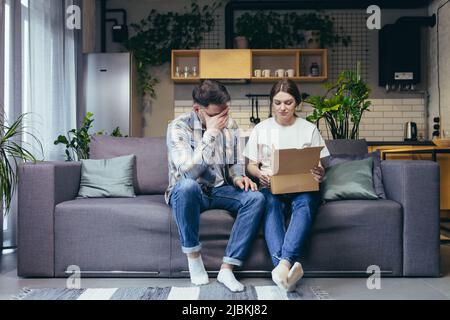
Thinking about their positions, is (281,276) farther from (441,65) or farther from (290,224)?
(441,65)

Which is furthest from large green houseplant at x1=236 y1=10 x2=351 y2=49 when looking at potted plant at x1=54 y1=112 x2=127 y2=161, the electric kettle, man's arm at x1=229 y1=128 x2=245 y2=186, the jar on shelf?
man's arm at x1=229 y1=128 x2=245 y2=186

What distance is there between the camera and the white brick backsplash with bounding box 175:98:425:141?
6.11 metres

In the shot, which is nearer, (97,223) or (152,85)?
(97,223)

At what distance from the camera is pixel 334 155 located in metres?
3.20

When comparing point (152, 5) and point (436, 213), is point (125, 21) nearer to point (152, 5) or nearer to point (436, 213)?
point (152, 5)

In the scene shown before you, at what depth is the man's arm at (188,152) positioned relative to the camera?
263 centimetres

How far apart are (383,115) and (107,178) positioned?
161 inches

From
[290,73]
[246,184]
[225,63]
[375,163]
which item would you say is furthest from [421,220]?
[225,63]

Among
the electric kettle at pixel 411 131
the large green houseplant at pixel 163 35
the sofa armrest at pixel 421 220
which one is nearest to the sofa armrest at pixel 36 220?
the sofa armrest at pixel 421 220

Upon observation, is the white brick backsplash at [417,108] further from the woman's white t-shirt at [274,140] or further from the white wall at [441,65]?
the woman's white t-shirt at [274,140]

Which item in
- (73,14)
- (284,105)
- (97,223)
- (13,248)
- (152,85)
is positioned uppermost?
(73,14)

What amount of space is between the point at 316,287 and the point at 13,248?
234 centimetres
